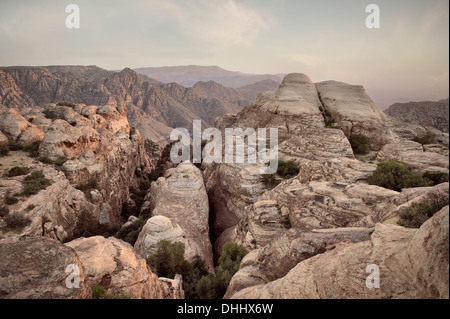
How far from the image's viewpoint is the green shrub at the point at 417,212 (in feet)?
23.7

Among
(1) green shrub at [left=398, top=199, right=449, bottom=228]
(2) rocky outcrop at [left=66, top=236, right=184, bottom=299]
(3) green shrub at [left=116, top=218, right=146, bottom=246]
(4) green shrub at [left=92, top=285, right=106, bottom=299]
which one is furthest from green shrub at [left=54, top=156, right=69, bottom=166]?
(1) green shrub at [left=398, top=199, right=449, bottom=228]

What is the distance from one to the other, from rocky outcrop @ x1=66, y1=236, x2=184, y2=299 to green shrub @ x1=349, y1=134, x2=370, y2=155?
23.1 metres

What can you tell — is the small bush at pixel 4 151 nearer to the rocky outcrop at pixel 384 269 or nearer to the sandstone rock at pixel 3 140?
the sandstone rock at pixel 3 140

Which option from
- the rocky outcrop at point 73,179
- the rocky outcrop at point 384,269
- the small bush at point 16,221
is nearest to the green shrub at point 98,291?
the rocky outcrop at point 384,269

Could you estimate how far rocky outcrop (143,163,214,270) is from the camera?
16.6 meters

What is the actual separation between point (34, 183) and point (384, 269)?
2426 centimetres

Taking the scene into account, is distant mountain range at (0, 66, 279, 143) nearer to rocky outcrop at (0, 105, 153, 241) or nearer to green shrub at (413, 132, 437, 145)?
rocky outcrop at (0, 105, 153, 241)

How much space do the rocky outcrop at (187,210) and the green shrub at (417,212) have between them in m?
12.6

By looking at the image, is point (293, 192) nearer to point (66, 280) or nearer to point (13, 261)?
point (66, 280)

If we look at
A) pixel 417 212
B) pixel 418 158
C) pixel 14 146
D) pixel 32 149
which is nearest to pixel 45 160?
pixel 32 149

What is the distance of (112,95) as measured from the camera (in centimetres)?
15275

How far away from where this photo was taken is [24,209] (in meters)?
16.5

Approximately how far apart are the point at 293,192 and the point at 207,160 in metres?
22.4

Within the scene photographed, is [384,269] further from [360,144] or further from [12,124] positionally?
[12,124]
